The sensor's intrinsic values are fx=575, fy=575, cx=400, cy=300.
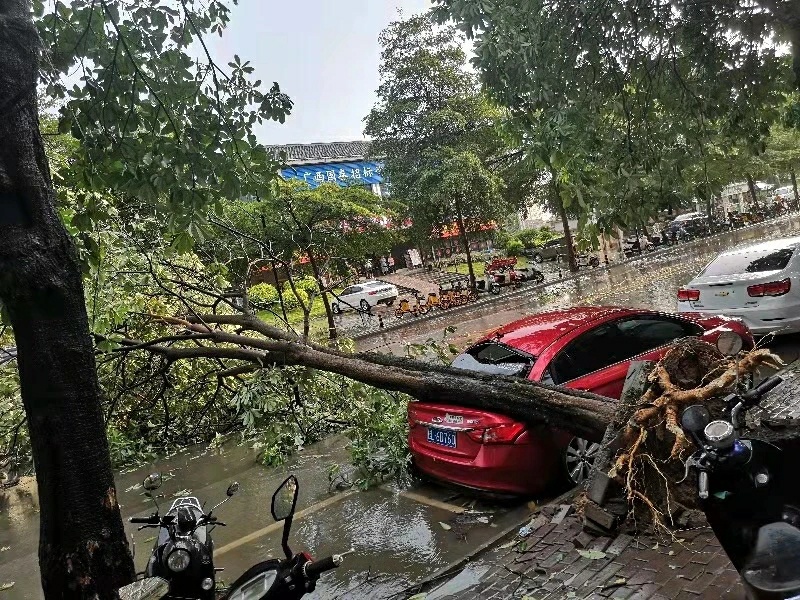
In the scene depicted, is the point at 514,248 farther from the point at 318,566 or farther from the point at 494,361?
the point at 318,566

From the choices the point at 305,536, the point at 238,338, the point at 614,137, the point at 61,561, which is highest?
the point at 614,137

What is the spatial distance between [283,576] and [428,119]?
65.0ft

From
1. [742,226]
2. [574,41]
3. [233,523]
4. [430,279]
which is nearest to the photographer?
[233,523]

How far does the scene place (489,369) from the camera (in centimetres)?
576

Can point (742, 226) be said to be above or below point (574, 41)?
below

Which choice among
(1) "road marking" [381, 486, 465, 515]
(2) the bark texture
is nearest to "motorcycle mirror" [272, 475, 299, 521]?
(2) the bark texture

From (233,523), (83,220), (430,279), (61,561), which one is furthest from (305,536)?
(430,279)

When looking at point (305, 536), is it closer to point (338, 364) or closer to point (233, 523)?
point (233, 523)

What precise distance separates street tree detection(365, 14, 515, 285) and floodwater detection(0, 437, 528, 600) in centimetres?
1514

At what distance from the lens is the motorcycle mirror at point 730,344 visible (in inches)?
157

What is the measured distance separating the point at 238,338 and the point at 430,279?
27042mm

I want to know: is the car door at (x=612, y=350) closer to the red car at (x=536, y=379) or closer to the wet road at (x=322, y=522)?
the red car at (x=536, y=379)

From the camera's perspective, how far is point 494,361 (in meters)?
5.84

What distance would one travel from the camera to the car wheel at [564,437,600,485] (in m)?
5.32
